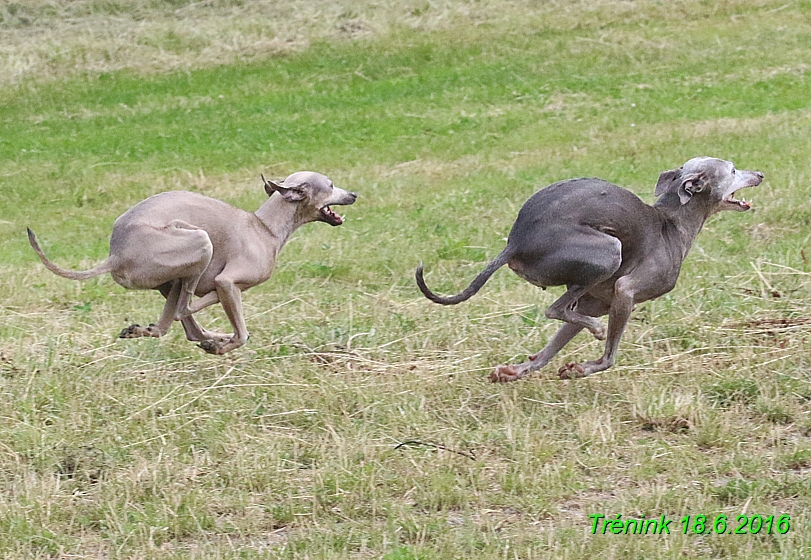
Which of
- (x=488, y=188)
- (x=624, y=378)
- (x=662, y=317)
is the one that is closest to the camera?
(x=624, y=378)

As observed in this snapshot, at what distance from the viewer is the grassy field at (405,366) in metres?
4.98

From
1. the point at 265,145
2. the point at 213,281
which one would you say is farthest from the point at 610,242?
the point at 265,145

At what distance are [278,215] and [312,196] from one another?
26cm

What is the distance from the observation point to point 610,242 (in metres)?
6.32

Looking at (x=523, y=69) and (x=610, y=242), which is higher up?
(x=610, y=242)

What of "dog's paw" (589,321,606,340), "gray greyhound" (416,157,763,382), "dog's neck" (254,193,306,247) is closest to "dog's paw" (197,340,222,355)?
"dog's neck" (254,193,306,247)

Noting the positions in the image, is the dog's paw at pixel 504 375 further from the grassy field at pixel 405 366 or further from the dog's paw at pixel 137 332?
the dog's paw at pixel 137 332

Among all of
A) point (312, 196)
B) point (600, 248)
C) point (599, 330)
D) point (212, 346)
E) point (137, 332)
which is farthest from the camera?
point (312, 196)

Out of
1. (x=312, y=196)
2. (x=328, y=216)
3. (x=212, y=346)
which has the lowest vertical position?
(x=212, y=346)

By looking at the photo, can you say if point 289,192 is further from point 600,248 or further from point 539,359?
point 600,248

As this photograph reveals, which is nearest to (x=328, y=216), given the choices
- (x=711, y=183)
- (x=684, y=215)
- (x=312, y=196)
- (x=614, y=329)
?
(x=312, y=196)

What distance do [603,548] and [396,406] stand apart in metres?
1.96

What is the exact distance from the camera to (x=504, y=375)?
6641 millimetres

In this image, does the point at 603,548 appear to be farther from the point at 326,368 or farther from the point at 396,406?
the point at 326,368
